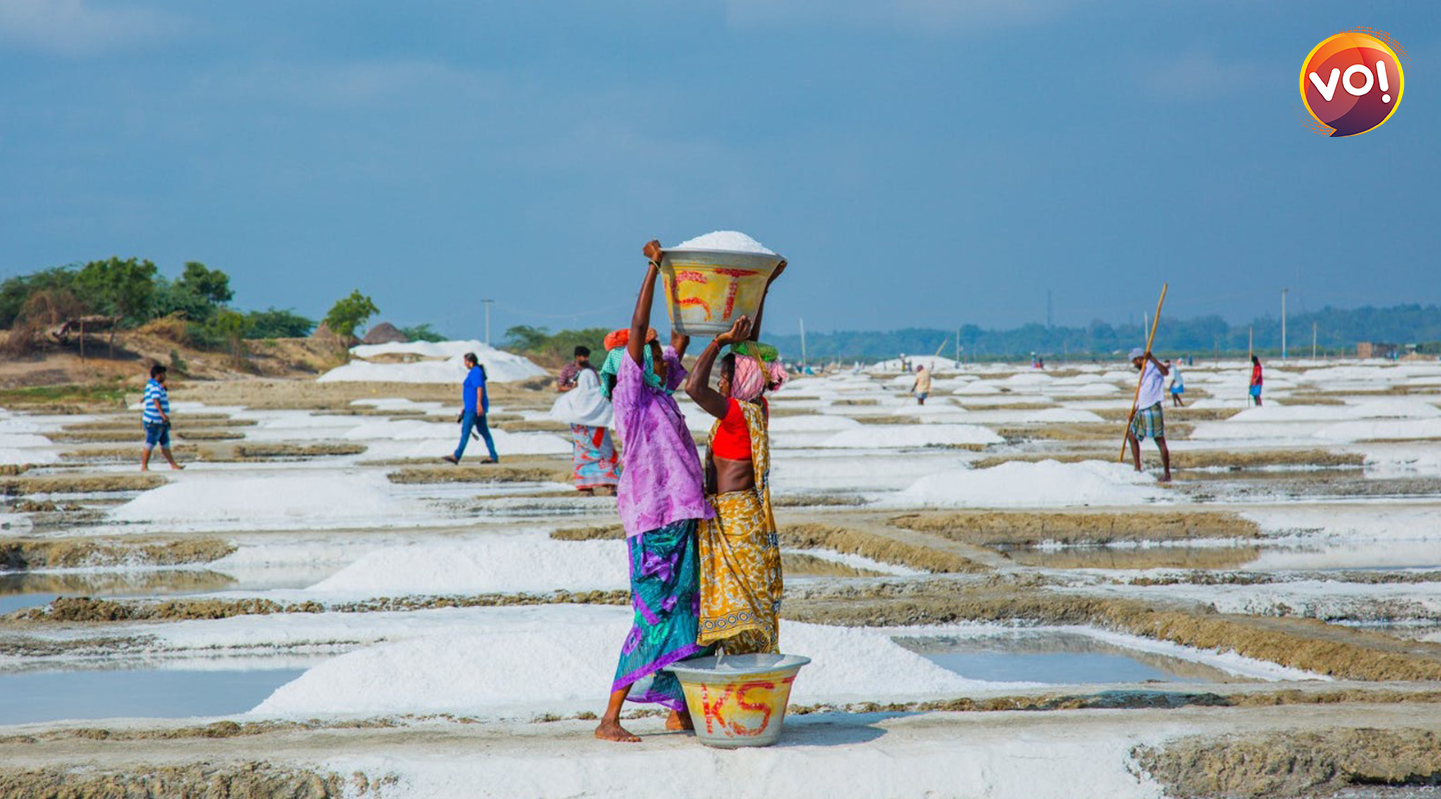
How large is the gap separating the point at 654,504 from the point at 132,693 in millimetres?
3448

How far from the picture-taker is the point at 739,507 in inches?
171

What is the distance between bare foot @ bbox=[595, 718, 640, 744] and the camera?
439 centimetres

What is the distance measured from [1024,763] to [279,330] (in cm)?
7005

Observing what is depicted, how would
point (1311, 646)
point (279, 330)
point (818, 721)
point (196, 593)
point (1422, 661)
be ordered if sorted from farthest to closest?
point (279, 330) < point (196, 593) < point (1311, 646) < point (1422, 661) < point (818, 721)

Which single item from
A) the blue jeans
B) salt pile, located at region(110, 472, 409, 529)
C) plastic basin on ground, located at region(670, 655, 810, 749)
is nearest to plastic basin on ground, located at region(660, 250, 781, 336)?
plastic basin on ground, located at region(670, 655, 810, 749)

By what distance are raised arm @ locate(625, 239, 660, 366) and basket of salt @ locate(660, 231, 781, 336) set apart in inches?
1.3

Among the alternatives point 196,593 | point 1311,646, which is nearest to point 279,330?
point 196,593

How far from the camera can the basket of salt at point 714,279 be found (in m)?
4.18

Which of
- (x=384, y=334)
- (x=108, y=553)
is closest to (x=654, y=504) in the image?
(x=108, y=553)

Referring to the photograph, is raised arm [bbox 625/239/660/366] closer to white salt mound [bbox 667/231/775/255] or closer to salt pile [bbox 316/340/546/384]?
white salt mound [bbox 667/231/775/255]

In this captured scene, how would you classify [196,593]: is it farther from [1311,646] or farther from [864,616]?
[1311,646]

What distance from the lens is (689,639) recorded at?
4.35 meters

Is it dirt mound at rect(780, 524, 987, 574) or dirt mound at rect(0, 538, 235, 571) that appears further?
dirt mound at rect(0, 538, 235, 571)

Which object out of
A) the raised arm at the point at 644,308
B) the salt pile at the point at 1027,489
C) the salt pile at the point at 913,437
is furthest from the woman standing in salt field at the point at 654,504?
the salt pile at the point at 913,437
